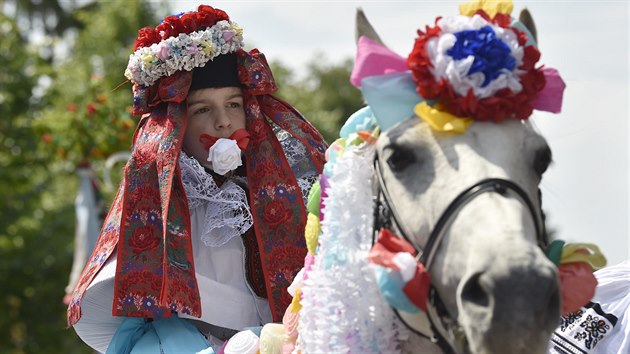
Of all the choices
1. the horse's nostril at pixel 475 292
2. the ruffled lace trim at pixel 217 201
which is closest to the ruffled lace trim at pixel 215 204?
the ruffled lace trim at pixel 217 201

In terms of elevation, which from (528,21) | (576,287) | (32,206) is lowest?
(32,206)

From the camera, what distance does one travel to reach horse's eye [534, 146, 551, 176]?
2744 mm

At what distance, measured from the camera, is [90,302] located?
4.18 metres

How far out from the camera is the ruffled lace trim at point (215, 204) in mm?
4316

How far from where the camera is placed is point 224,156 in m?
4.27

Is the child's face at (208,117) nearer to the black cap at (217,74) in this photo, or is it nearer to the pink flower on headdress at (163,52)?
the black cap at (217,74)

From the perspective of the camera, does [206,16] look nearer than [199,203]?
No

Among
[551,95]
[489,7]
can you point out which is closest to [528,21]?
[489,7]

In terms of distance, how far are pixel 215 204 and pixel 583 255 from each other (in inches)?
77.8

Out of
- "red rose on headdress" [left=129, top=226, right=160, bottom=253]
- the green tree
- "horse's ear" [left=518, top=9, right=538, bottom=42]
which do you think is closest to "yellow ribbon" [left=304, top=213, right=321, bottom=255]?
"horse's ear" [left=518, top=9, right=538, bottom=42]

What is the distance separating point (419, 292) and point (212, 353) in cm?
151

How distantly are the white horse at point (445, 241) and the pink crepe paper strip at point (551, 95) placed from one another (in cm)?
10

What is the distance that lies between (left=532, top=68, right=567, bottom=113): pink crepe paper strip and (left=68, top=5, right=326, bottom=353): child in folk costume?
1648 mm

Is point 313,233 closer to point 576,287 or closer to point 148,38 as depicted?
point 576,287
